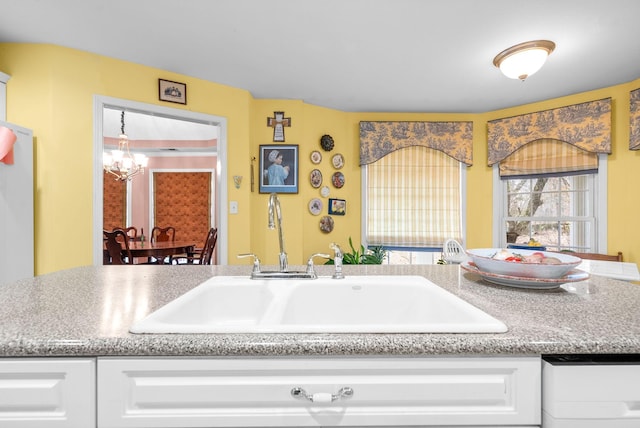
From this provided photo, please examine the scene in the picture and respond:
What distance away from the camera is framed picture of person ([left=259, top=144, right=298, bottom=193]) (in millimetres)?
3549

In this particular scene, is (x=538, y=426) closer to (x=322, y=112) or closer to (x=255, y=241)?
(x=255, y=241)

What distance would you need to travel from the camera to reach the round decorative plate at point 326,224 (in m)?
3.85

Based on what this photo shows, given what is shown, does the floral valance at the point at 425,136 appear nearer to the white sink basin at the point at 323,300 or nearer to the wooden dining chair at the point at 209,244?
the wooden dining chair at the point at 209,244

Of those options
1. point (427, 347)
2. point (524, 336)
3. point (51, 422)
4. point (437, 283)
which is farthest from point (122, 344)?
point (437, 283)

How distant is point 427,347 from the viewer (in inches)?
23.2

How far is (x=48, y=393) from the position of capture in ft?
1.91

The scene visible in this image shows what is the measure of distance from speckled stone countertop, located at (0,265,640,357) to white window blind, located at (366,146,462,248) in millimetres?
3073

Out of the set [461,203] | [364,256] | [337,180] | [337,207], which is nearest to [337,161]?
[337,180]

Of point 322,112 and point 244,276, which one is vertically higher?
point 322,112

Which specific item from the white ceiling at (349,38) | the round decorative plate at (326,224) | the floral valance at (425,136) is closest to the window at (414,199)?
the floral valance at (425,136)

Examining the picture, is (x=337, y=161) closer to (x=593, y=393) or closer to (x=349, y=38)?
(x=349, y=38)

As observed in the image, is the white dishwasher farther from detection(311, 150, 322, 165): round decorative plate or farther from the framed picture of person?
detection(311, 150, 322, 165): round decorative plate

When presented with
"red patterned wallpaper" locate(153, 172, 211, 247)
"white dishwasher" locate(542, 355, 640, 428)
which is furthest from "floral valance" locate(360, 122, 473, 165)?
"red patterned wallpaper" locate(153, 172, 211, 247)

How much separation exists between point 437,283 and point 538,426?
0.50 meters
